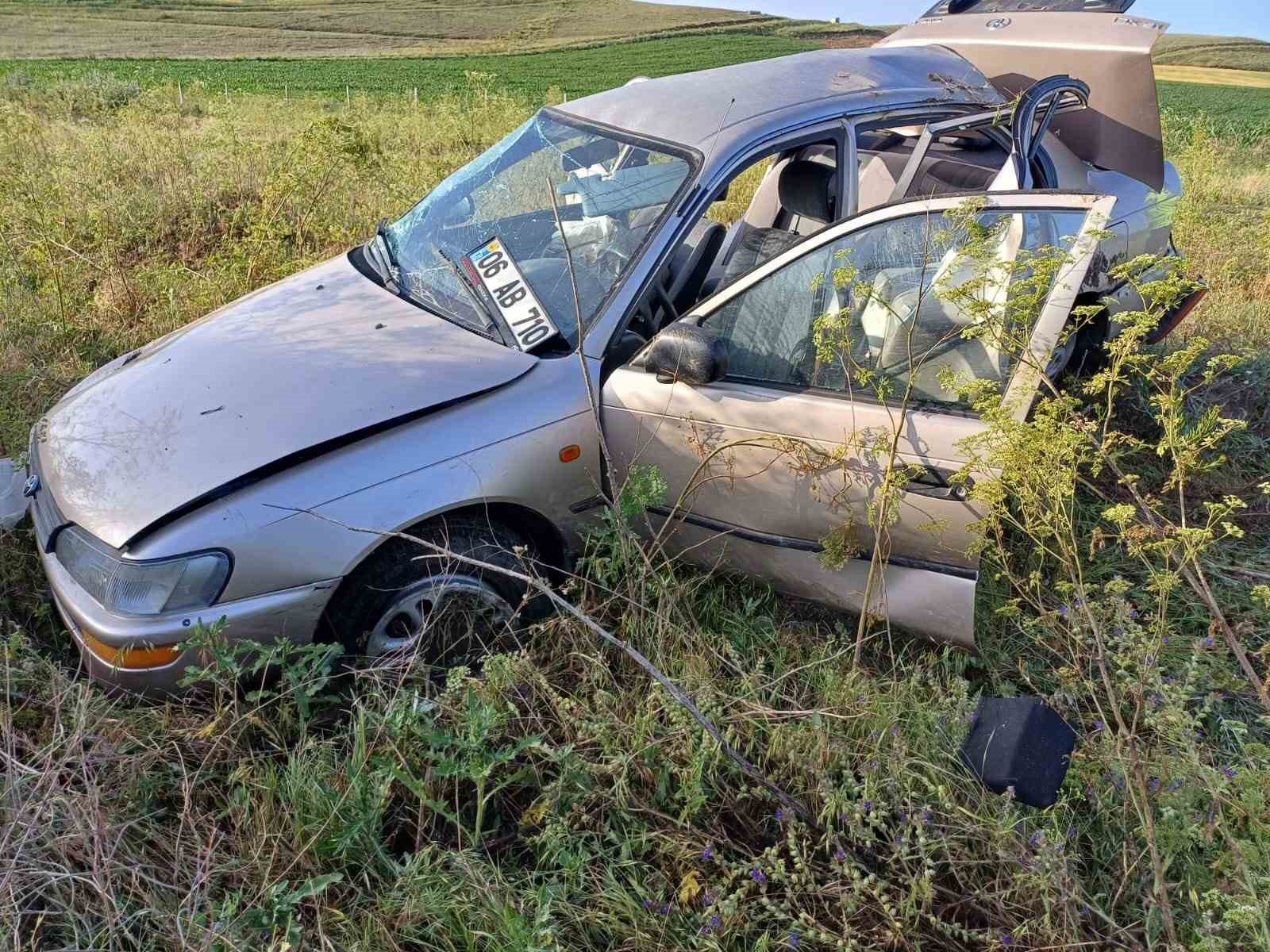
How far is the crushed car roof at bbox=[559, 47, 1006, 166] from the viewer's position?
2938mm

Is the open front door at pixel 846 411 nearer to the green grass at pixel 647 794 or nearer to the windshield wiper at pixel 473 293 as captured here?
the green grass at pixel 647 794

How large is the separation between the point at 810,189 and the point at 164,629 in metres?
2.71

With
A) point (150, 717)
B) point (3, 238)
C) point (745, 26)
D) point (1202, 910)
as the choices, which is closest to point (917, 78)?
point (1202, 910)

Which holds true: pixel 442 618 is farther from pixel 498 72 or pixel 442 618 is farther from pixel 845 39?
pixel 845 39

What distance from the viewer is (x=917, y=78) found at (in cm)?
357

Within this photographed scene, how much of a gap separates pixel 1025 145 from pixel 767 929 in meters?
2.69

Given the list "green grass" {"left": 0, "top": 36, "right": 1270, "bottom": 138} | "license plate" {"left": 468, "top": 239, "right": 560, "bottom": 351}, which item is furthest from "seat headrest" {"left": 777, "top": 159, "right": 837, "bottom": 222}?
"green grass" {"left": 0, "top": 36, "right": 1270, "bottom": 138}

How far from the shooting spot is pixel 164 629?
2.15 meters

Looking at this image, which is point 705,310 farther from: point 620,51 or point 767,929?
point 620,51

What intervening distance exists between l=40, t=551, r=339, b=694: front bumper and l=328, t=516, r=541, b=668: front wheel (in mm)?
102

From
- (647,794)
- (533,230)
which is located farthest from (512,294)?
(647,794)

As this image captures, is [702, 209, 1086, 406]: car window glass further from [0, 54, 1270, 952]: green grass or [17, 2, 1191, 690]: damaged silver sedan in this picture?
[0, 54, 1270, 952]: green grass

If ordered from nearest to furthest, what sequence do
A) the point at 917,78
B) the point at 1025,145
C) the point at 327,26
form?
the point at 1025,145
the point at 917,78
the point at 327,26

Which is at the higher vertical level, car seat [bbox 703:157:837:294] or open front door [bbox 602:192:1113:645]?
car seat [bbox 703:157:837:294]
